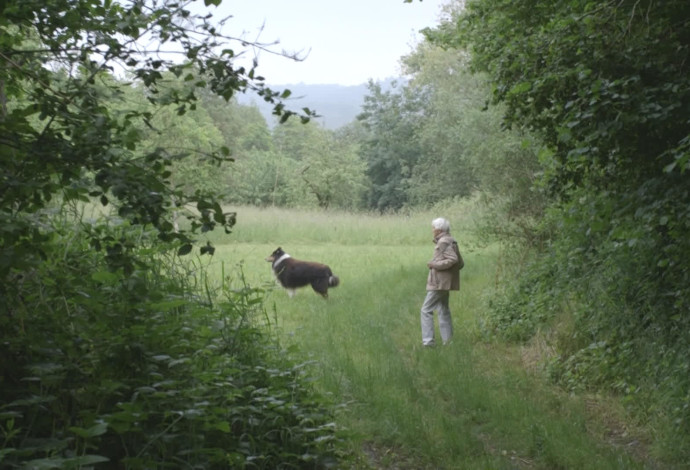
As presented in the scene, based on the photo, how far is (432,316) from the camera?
1024 centimetres

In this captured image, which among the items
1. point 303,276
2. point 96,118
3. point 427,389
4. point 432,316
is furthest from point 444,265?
point 96,118

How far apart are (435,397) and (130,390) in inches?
164

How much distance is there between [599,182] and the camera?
267 inches

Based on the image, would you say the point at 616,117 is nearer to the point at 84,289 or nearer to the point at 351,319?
the point at 84,289

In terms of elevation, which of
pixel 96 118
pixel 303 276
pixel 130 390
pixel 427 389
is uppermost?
pixel 96 118

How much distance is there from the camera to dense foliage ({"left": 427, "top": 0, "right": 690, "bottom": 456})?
5.62m

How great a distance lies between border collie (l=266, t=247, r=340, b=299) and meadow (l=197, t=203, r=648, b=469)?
0.25m

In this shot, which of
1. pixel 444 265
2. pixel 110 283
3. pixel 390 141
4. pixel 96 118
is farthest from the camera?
pixel 390 141

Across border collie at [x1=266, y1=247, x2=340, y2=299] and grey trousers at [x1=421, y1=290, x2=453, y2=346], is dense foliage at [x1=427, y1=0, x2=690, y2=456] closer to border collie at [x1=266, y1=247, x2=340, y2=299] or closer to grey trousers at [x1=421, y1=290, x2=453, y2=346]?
grey trousers at [x1=421, y1=290, x2=453, y2=346]

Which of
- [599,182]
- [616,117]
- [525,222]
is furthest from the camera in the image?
[525,222]

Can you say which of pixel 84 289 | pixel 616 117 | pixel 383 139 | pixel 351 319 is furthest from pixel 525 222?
pixel 383 139

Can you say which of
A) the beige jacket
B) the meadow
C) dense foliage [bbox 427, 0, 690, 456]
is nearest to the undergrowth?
dense foliage [bbox 427, 0, 690, 456]

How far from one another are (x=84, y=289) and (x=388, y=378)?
4.15 metres

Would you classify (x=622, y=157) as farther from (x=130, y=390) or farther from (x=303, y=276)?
(x=303, y=276)
